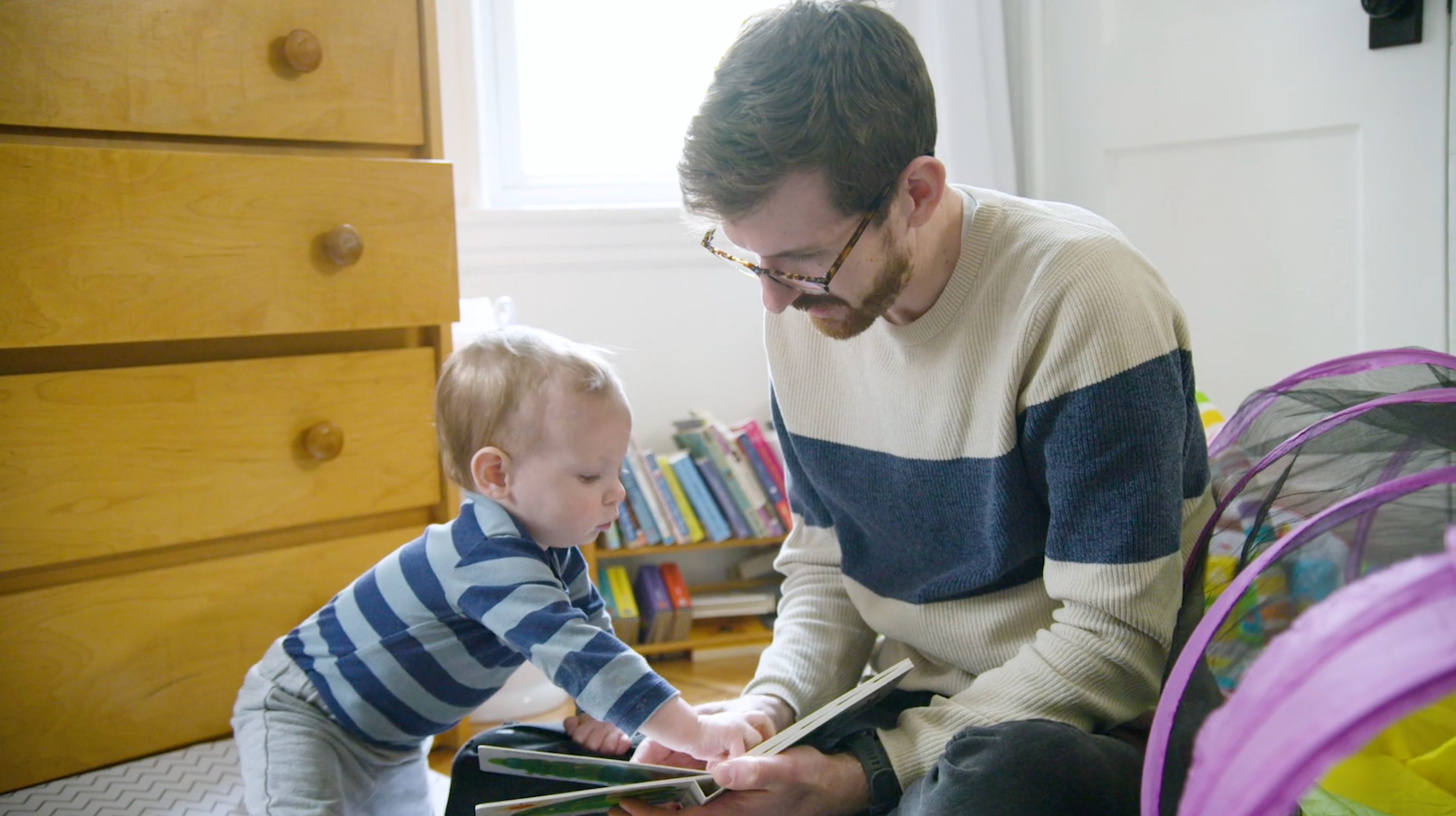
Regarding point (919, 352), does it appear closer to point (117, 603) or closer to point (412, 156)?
point (412, 156)

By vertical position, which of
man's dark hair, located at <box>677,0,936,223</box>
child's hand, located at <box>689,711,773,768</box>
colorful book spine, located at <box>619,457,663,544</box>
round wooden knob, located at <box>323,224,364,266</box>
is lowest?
colorful book spine, located at <box>619,457,663,544</box>

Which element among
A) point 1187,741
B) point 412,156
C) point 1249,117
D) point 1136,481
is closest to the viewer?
point 1187,741

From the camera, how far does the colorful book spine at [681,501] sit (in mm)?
2123

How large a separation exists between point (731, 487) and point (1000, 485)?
1.19 m

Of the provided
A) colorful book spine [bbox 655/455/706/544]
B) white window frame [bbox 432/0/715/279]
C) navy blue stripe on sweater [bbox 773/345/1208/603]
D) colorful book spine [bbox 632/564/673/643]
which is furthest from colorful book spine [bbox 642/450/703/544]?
navy blue stripe on sweater [bbox 773/345/1208/603]

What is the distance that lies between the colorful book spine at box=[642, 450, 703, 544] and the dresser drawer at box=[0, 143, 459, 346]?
30.7 inches

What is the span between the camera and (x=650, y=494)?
212 centimetres

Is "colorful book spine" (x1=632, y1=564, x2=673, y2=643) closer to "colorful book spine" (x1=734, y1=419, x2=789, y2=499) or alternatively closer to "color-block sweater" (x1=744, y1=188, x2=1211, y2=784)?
"colorful book spine" (x1=734, y1=419, x2=789, y2=499)

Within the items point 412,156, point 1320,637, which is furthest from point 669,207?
point 1320,637

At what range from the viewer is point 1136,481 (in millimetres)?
902

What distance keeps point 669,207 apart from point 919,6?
2.11 feet

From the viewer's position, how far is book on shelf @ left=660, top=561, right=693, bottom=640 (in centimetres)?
208

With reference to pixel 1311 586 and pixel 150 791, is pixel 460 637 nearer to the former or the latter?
pixel 150 791

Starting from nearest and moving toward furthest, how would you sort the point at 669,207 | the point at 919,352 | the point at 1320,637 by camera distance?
1. the point at 1320,637
2. the point at 919,352
3. the point at 669,207
